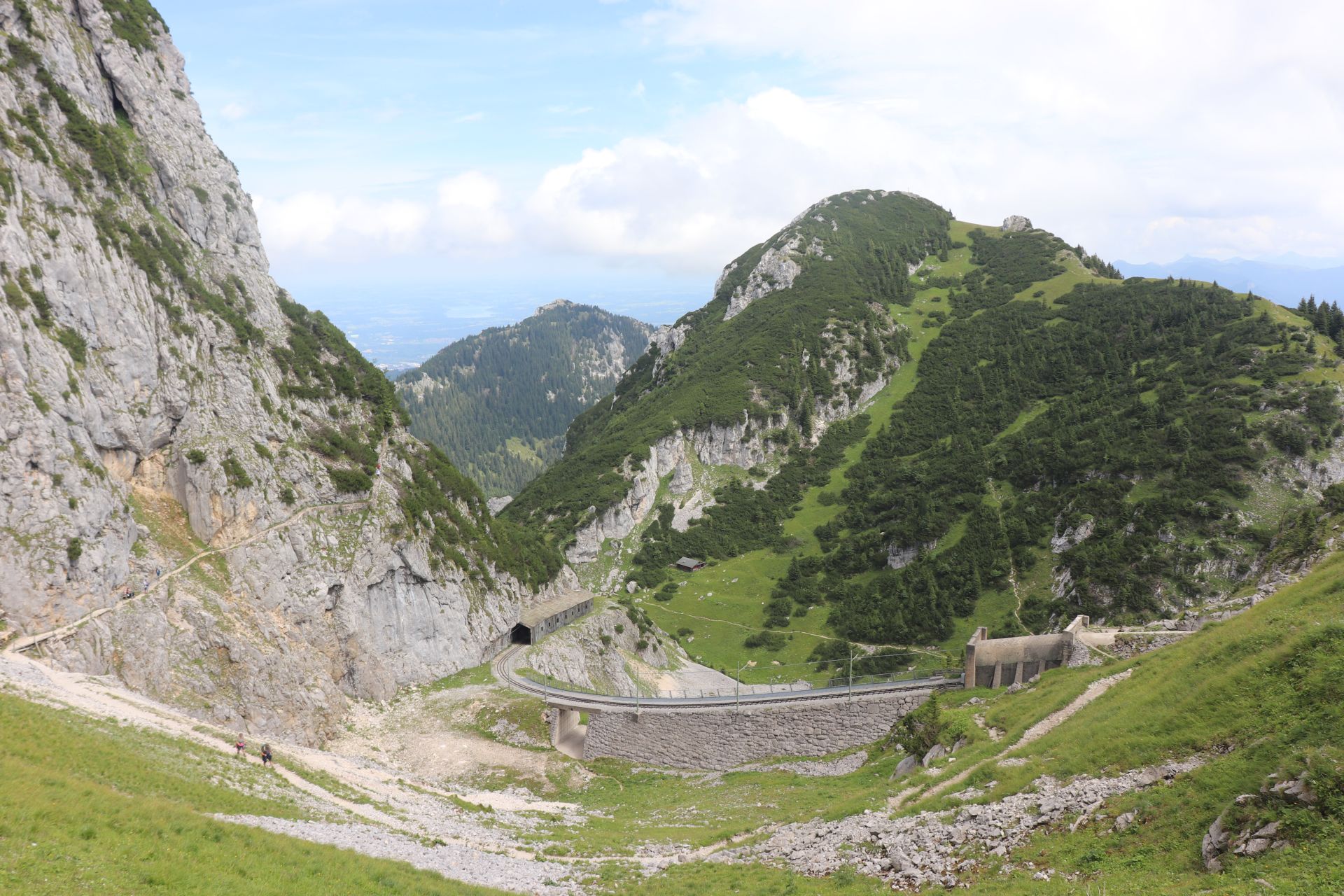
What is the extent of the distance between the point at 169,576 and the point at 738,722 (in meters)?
43.8

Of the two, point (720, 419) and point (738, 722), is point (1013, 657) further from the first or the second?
point (720, 419)

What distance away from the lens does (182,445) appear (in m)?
59.4

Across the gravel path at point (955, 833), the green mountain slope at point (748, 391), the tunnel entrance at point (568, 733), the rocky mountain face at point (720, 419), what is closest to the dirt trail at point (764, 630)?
the rocky mountain face at point (720, 419)

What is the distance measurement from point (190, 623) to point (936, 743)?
49214 mm

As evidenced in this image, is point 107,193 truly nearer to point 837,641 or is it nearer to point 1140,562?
point 837,641

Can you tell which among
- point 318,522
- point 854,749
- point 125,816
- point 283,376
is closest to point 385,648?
point 318,522

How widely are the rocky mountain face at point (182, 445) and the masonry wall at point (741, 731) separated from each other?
66.1 ft

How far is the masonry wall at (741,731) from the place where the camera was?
2121 inches

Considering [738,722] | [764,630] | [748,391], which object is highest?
[748,391]

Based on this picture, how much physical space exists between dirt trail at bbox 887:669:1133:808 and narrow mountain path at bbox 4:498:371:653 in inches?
1895

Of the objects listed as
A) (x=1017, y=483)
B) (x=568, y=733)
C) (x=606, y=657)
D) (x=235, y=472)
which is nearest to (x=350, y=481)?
(x=235, y=472)

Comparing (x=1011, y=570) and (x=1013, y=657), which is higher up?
(x=1013, y=657)

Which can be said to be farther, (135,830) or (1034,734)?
(1034,734)

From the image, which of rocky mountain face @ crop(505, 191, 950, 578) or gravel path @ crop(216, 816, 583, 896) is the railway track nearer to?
gravel path @ crop(216, 816, 583, 896)
